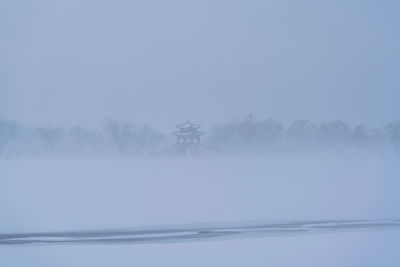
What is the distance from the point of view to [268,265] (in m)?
2.30

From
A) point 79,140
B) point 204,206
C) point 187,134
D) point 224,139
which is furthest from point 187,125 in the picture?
point 79,140

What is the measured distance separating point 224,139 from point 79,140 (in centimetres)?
84

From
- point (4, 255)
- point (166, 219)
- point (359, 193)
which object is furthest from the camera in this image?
point (359, 193)

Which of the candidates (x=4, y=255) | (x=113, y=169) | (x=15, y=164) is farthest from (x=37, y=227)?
(x=113, y=169)

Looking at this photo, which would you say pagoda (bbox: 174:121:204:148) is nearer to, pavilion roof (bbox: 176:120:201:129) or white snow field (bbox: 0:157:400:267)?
pavilion roof (bbox: 176:120:201:129)

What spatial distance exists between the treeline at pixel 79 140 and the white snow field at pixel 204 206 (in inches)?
2.1

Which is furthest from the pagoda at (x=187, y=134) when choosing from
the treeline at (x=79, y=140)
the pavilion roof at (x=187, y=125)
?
the treeline at (x=79, y=140)

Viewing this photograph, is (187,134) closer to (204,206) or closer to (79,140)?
(204,206)

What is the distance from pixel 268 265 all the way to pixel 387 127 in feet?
3.81

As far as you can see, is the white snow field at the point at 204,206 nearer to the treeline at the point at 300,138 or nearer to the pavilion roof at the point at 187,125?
the treeline at the point at 300,138

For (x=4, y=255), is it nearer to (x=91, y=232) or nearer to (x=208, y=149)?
(x=91, y=232)

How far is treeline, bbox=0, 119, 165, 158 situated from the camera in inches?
88.0

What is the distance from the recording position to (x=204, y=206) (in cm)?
243

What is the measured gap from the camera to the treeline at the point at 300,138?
2375mm
